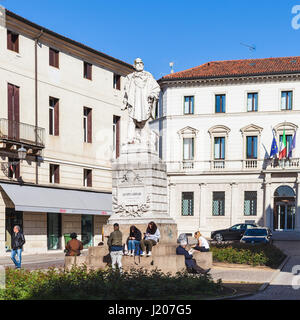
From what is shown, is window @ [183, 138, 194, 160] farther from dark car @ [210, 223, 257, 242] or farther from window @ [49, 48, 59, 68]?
window @ [49, 48, 59, 68]

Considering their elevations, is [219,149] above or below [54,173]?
above

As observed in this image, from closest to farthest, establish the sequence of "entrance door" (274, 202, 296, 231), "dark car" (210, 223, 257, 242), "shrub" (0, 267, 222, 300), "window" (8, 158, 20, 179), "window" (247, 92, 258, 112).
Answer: "shrub" (0, 267, 222, 300) → "window" (8, 158, 20, 179) → "dark car" (210, 223, 257, 242) → "entrance door" (274, 202, 296, 231) → "window" (247, 92, 258, 112)

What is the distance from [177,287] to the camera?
14078 millimetres

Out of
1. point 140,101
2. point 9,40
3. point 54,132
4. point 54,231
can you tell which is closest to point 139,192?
point 140,101

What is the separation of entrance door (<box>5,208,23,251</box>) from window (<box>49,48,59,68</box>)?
396 inches

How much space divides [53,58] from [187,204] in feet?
Result: 84.1

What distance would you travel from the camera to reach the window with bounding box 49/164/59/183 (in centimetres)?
3909

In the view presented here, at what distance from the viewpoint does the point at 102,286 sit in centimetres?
1391

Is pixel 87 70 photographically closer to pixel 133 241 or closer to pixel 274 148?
pixel 274 148

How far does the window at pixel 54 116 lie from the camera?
129 ft

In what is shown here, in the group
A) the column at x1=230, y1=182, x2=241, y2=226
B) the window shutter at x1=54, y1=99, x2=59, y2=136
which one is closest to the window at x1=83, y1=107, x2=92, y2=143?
the window shutter at x1=54, y1=99, x2=59, y2=136

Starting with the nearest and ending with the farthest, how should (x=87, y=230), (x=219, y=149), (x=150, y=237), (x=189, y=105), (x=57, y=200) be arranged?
(x=150, y=237)
(x=57, y=200)
(x=87, y=230)
(x=219, y=149)
(x=189, y=105)

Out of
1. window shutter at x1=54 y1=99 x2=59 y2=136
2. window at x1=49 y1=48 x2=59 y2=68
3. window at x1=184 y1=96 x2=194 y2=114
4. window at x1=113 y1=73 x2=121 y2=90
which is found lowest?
window shutter at x1=54 y1=99 x2=59 y2=136

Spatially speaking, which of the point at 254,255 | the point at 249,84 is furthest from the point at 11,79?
the point at 249,84
